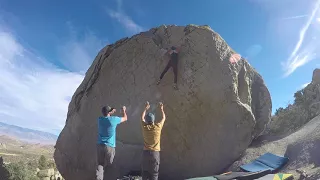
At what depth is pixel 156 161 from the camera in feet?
21.0

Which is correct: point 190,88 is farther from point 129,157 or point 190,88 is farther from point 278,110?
point 278,110

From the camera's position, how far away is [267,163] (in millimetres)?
7477

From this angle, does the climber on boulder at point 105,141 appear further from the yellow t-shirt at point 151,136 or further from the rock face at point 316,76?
the rock face at point 316,76

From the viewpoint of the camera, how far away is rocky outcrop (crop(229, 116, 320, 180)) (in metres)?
6.80

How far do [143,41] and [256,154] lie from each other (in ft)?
15.8

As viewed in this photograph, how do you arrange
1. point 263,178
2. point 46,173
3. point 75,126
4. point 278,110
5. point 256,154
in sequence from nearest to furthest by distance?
1. point 263,178
2. point 256,154
3. point 75,126
4. point 278,110
5. point 46,173

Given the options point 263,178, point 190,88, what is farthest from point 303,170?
point 190,88

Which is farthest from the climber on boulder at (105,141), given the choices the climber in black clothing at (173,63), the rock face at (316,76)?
the rock face at (316,76)

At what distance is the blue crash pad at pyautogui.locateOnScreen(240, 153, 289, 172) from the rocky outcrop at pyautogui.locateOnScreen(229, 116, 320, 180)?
0.16 metres

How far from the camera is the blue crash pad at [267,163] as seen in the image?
7.21 m

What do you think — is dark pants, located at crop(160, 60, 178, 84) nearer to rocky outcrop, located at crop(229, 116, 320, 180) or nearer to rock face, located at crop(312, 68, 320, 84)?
rocky outcrop, located at crop(229, 116, 320, 180)

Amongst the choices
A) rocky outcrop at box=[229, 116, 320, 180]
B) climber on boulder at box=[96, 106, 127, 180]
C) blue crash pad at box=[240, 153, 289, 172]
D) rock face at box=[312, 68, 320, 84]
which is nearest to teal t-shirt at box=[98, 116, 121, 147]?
climber on boulder at box=[96, 106, 127, 180]

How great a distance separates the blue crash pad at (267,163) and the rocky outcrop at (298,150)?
0.16m

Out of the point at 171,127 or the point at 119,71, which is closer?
the point at 171,127
